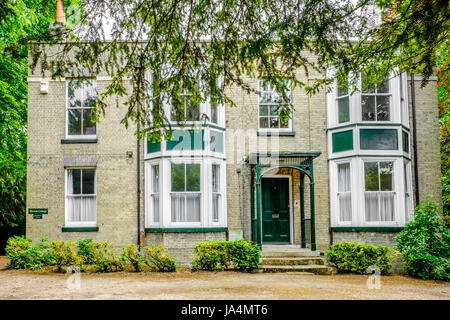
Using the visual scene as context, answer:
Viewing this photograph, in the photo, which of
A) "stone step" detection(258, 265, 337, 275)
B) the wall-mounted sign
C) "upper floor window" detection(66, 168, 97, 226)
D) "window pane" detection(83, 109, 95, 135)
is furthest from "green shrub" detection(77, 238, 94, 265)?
"stone step" detection(258, 265, 337, 275)

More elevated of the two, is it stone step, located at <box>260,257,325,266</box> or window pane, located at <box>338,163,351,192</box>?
window pane, located at <box>338,163,351,192</box>

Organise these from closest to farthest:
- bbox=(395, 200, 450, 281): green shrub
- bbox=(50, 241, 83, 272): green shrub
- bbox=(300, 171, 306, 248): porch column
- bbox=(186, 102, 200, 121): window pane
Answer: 1. bbox=(186, 102, 200, 121): window pane
2. bbox=(395, 200, 450, 281): green shrub
3. bbox=(50, 241, 83, 272): green shrub
4. bbox=(300, 171, 306, 248): porch column

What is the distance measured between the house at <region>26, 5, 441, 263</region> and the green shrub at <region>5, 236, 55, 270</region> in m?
0.79

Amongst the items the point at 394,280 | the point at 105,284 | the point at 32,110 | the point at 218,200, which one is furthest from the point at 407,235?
the point at 32,110

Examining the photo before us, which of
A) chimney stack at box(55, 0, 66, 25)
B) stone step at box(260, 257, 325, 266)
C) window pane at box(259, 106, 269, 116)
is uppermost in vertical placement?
chimney stack at box(55, 0, 66, 25)

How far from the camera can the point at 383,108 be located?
47.5 ft

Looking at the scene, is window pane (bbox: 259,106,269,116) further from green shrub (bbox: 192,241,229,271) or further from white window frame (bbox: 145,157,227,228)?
green shrub (bbox: 192,241,229,271)

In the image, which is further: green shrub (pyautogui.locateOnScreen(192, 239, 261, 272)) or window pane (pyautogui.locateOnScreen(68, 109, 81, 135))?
window pane (pyautogui.locateOnScreen(68, 109, 81, 135))

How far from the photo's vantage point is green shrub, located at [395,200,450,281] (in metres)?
12.1

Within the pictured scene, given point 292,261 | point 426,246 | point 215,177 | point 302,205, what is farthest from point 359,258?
point 215,177

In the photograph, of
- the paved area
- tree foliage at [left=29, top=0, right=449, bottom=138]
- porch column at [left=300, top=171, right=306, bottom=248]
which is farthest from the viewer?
porch column at [left=300, top=171, right=306, bottom=248]

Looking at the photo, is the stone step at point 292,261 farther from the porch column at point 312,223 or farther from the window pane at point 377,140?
the window pane at point 377,140

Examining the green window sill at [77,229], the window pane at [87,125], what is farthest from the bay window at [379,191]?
the window pane at [87,125]

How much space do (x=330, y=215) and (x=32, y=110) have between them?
10924mm
